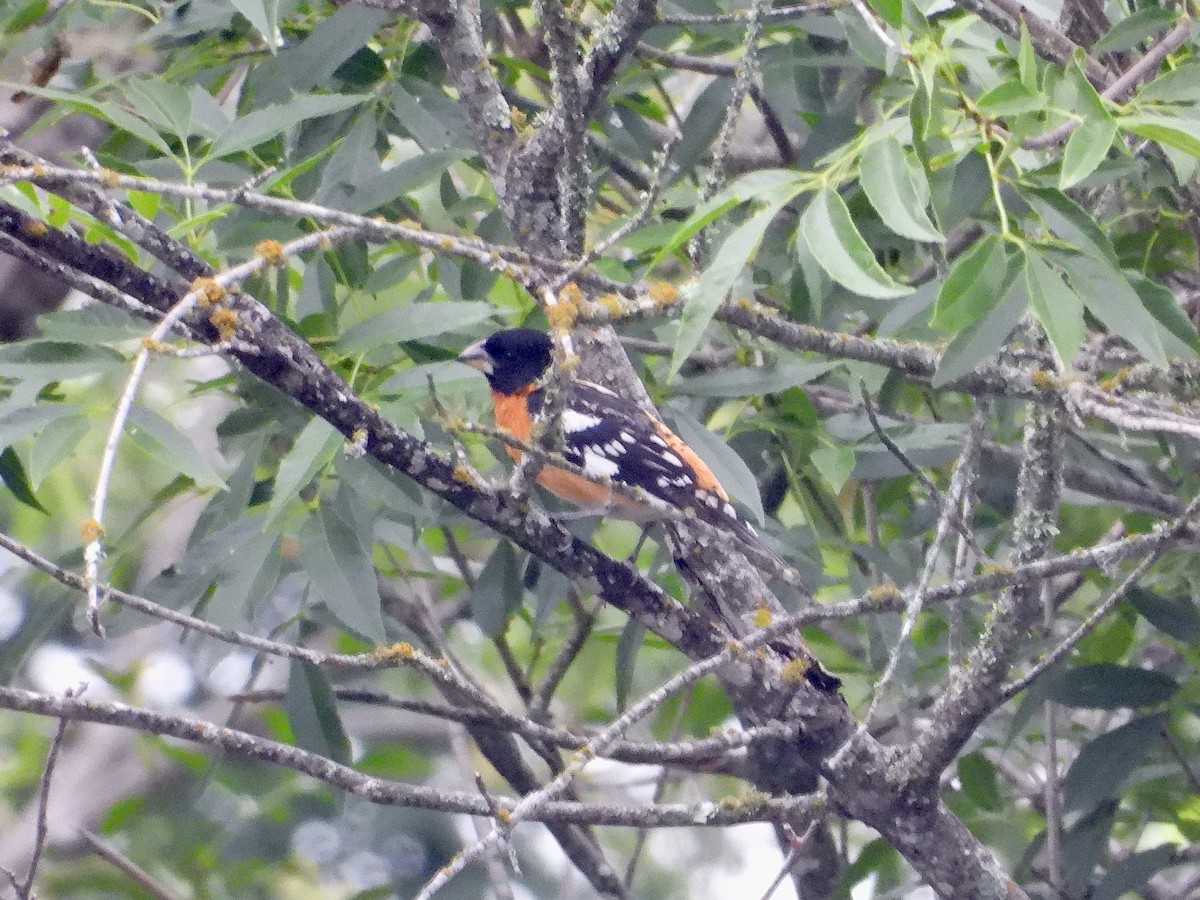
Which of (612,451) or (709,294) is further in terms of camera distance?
(612,451)

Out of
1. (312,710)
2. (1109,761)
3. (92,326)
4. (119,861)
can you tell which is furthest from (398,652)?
(1109,761)

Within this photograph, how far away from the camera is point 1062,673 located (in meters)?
2.95

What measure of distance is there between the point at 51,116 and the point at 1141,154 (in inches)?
91.6

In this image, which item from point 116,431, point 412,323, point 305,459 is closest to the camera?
point 116,431

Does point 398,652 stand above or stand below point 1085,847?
above

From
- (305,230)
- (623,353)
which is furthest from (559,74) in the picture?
(305,230)

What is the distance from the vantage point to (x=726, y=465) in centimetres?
280

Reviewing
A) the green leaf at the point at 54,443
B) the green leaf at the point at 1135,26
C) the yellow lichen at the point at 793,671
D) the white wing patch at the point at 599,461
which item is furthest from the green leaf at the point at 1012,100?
the white wing patch at the point at 599,461

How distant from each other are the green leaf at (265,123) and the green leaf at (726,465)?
0.97 meters

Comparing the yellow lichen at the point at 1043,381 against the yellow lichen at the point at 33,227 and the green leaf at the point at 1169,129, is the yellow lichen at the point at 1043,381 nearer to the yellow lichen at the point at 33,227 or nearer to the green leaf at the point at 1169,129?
the green leaf at the point at 1169,129

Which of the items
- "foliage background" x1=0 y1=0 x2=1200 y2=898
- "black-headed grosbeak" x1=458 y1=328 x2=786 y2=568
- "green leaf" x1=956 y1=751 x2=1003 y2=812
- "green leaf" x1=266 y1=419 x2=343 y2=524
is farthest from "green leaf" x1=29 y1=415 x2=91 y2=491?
"green leaf" x1=956 y1=751 x2=1003 y2=812

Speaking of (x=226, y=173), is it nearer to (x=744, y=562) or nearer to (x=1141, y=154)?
(x=744, y=562)

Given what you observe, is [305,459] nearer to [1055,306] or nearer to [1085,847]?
[1055,306]

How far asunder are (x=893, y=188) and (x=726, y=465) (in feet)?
3.71
